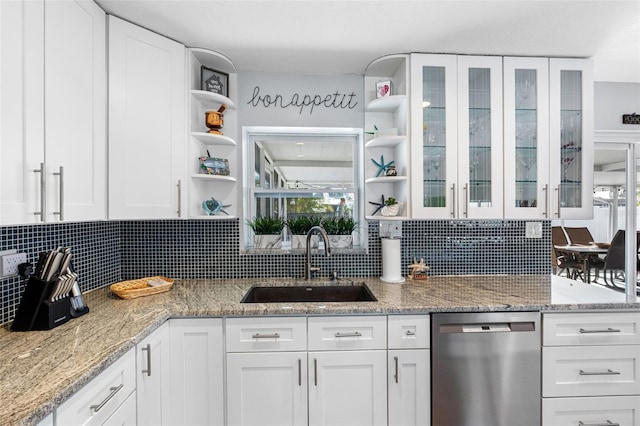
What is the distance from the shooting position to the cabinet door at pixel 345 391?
1.58 m

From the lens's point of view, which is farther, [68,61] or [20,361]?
[68,61]

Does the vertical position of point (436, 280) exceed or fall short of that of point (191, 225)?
it falls short

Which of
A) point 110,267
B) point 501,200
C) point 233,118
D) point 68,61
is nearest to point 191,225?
point 110,267

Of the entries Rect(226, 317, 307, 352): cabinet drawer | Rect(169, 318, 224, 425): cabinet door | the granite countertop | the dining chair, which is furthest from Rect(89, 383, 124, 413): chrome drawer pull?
the dining chair

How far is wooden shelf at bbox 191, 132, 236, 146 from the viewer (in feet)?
6.34

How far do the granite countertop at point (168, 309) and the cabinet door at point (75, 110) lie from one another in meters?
0.47

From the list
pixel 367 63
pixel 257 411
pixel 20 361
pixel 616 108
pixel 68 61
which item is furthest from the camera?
pixel 616 108

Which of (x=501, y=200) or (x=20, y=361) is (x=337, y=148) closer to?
(x=501, y=200)

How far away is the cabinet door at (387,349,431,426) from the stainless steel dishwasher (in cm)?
4

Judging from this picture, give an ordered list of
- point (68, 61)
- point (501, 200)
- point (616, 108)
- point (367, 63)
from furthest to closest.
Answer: point (616, 108) < point (367, 63) < point (501, 200) < point (68, 61)

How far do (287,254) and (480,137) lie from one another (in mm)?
1483

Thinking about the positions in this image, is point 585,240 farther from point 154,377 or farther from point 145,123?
point 145,123

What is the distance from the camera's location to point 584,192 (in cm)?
203

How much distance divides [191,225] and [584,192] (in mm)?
2592
